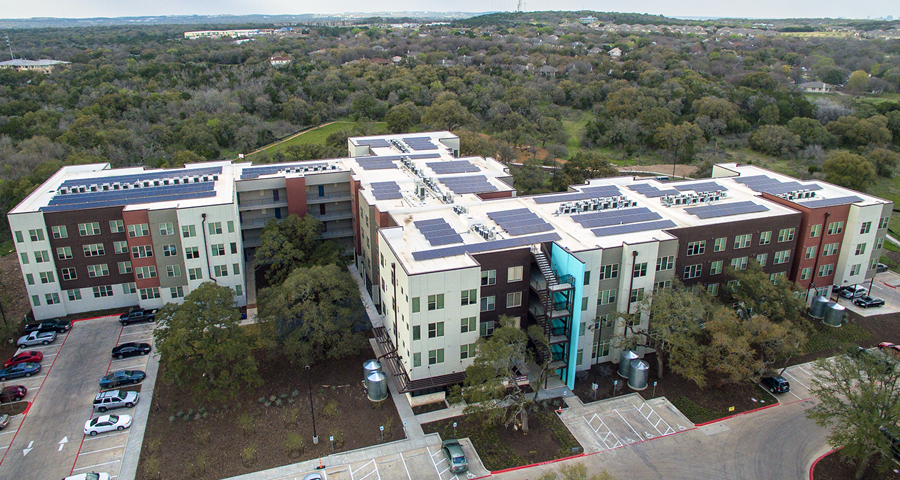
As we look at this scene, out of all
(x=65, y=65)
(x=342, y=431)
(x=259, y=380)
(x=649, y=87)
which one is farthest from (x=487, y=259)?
(x=65, y=65)

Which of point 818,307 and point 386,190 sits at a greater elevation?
point 386,190

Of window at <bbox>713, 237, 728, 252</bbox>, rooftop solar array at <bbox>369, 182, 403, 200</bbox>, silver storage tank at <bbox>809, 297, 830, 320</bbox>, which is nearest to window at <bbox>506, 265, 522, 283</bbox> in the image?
rooftop solar array at <bbox>369, 182, 403, 200</bbox>

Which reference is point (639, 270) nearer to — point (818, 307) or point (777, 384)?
point (777, 384)

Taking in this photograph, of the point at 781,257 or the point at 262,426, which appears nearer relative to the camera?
the point at 262,426

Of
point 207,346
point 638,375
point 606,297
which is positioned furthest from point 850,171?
point 207,346

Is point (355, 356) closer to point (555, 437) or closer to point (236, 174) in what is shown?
point (555, 437)

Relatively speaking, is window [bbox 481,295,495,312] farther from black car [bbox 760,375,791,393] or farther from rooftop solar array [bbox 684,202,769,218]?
black car [bbox 760,375,791,393]
